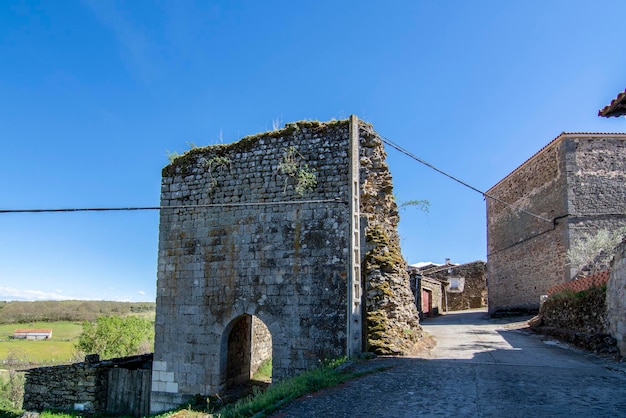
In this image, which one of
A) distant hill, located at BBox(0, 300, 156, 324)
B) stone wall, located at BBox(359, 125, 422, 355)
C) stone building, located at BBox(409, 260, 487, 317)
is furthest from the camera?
distant hill, located at BBox(0, 300, 156, 324)

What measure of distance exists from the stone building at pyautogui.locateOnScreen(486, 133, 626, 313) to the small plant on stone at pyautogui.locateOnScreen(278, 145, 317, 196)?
1025 centimetres

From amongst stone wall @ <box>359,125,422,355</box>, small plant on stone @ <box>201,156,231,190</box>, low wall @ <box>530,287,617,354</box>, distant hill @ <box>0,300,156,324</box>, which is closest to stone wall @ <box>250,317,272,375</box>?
small plant on stone @ <box>201,156,231,190</box>

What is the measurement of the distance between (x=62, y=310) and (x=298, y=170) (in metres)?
84.0

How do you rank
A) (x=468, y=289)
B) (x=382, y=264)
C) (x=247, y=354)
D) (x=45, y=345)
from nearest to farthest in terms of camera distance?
1. (x=382, y=264)
2. (x=247, y=354)
3. (x=468, y=289)
4. (x=45, y=345)

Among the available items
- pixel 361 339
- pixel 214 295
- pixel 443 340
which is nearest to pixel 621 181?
pixel 443 340

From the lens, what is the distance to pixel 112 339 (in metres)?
31.7

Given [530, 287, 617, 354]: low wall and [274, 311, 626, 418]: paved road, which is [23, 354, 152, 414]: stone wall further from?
[530, 287, 617, 354]: low wall

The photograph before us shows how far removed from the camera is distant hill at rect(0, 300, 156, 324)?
252 ft

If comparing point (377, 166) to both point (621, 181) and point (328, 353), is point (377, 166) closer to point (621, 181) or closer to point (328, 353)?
point (328, 353)

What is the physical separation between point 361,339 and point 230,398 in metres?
3.76

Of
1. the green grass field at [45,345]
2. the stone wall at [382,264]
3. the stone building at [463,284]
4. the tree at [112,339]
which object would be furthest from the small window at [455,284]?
the green grass field at [45,345]

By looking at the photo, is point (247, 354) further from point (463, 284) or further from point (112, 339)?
point (463, 284)

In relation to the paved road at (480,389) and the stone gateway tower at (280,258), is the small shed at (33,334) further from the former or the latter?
the paved road at (480,389)

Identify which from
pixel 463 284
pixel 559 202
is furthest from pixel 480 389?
pixel 463 284
